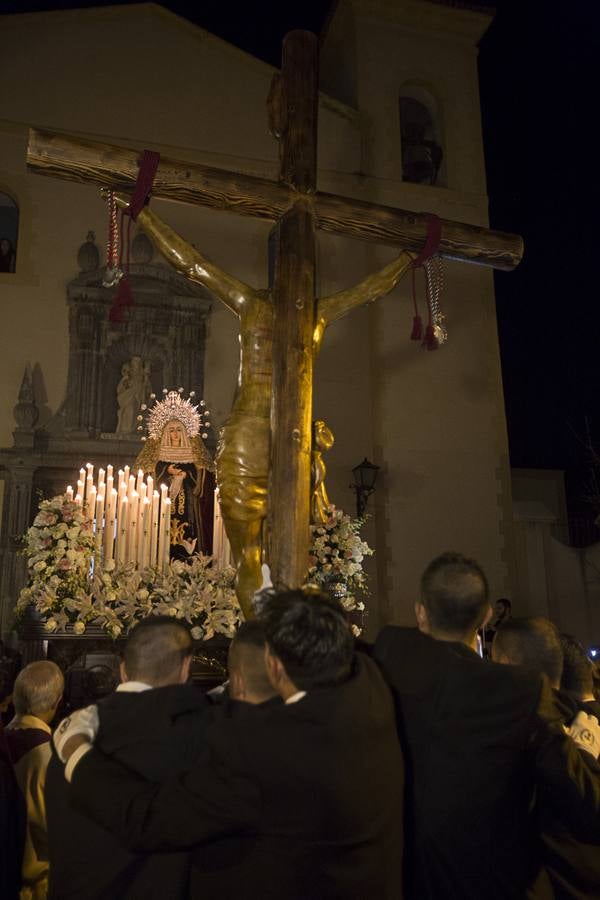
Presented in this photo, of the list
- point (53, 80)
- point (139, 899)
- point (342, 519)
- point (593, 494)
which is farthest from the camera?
point (593, 494)

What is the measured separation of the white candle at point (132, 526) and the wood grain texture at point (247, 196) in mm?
2168

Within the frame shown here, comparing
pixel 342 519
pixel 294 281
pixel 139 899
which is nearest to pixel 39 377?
pixel 342 519

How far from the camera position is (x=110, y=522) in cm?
534

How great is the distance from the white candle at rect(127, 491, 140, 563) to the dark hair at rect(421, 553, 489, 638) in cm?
342

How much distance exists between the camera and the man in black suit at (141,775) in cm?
186

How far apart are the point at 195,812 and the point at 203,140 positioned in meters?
10.6

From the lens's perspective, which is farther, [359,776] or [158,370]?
[158,370]

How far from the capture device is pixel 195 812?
5.61ft

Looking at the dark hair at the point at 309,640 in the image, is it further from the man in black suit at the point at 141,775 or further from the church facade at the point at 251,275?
the church facade at the point at 251,275

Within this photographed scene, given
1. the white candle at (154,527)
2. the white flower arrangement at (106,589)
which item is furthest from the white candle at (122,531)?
the white flower arrangement at (106,589)

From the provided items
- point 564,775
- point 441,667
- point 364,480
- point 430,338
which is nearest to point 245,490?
point 430,338

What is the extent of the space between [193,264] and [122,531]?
2.07 meters

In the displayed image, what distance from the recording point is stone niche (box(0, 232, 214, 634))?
28.5ft

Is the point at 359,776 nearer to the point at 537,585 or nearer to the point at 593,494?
the point at 537,585
